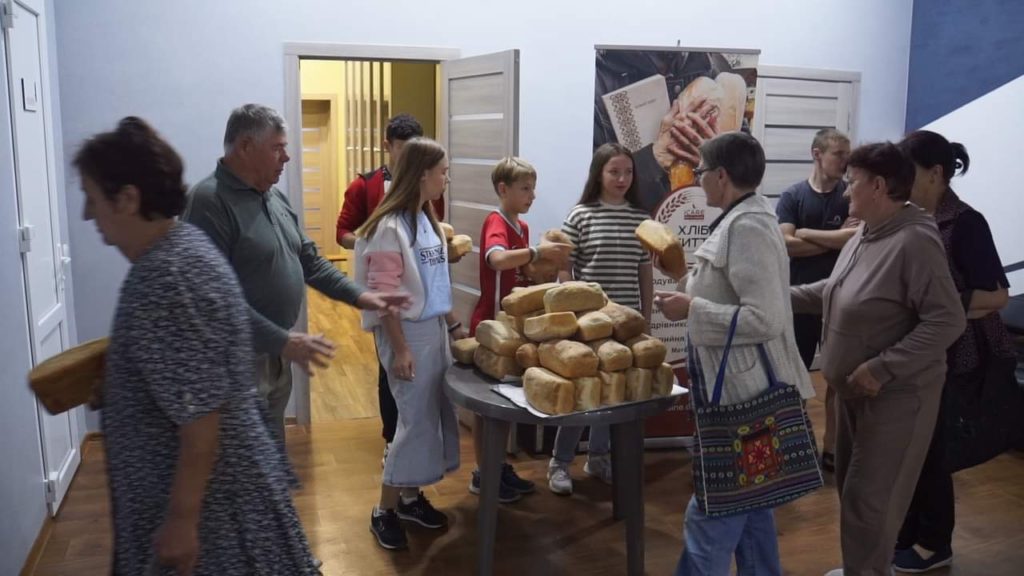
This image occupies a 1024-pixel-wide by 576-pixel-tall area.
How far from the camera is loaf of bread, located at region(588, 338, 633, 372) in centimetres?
256

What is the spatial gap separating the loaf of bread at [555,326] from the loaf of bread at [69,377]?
4.35 ft

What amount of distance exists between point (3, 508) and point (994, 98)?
551cm

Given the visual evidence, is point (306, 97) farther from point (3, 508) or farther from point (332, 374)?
point (3, 508)

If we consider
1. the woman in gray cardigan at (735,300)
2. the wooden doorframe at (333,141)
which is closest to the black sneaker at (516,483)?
the woman in gray cardigan at (735,300)

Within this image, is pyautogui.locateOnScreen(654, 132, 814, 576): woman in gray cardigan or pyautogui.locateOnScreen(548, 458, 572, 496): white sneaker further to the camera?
pyautogui.locateOnScreen(548, 458, 572, 496): white sneaker

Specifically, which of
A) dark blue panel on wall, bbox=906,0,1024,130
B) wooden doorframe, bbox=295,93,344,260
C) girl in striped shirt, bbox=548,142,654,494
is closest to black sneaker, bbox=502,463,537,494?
girl in striped shirt, bbox=548,142,654,494

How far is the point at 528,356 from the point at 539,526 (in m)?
1.00

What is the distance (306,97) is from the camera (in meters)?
9.78

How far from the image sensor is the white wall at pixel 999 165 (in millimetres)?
5004

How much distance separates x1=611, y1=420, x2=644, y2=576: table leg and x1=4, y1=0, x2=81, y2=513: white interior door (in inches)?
85.6

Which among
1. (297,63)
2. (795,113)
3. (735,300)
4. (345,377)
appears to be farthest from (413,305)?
(795,113)

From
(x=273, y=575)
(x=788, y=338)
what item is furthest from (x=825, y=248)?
(x=273, y=575)

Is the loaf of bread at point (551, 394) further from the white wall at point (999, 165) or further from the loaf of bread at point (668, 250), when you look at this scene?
the white wall at point (999, 165)

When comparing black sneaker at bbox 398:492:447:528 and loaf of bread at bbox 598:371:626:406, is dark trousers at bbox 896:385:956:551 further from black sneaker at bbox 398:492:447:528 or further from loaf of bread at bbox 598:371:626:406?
black sneaker at bbox 398:492:447:528
